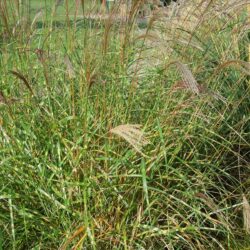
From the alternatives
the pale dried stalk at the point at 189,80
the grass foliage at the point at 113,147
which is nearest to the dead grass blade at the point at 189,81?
the pale dried stalk at the point at 189,80

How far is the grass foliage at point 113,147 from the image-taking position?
10.1 ft

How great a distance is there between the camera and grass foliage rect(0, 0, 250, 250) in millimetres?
3068

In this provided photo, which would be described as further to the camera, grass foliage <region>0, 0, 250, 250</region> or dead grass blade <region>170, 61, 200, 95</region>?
grass foliage <region>0, 0, 250, 250</region>

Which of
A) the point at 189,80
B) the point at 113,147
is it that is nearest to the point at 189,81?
the point at 189,80

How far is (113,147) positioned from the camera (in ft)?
10.4

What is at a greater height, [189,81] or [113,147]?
[189,81]

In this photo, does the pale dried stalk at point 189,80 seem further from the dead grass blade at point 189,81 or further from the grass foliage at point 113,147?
the grass foliage at point 113,147

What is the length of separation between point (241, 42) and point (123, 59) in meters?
1.38

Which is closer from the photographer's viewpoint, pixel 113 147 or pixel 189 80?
pixel 189 80

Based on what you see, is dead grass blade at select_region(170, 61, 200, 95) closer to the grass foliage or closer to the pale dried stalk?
the pale dried stalk

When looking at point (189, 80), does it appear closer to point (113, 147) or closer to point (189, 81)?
point (189, 81)

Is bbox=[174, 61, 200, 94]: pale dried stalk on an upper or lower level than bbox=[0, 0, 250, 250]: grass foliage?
upper

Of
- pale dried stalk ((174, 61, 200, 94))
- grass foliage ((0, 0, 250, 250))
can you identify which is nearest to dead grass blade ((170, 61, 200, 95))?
pale dried stalk ((174, 61, 200, 94))

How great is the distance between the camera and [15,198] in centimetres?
311
